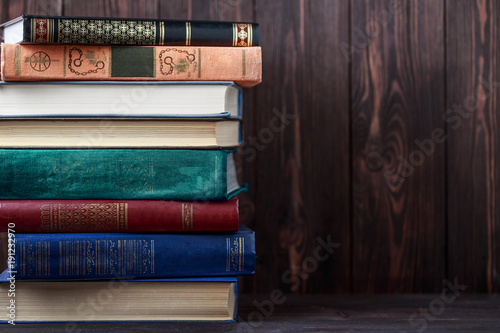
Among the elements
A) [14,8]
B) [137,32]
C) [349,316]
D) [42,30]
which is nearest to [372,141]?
[349,316]

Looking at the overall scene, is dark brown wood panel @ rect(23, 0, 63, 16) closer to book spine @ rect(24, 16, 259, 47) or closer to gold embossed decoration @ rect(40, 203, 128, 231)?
book spine @ rect(24, 16, 259, 47)

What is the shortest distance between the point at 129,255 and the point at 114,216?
0.06 metres

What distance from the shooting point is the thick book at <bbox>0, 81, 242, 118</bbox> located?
668 millimetres

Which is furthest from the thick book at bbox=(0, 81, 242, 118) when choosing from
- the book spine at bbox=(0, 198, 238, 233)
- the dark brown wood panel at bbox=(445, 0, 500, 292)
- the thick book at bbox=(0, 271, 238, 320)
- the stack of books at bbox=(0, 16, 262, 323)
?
the dark brown wood panel at bbox=(445, 0, 500, 292)

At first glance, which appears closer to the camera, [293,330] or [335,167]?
[293,330]

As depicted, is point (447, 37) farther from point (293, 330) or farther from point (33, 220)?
point (33, 220)

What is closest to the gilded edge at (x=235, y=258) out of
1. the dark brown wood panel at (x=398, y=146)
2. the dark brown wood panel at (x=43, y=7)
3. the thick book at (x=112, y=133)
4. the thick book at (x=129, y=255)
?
the thick book at (x=129, y=255)

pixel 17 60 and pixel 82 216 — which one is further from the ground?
pixel 17 60

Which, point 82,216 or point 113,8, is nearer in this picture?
point 82,216

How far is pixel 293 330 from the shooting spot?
646mm

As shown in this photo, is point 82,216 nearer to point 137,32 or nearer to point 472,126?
point 137,32

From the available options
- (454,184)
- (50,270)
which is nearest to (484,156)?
(454,184)

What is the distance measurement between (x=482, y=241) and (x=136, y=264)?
24.4 inches

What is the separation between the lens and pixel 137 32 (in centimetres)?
67
